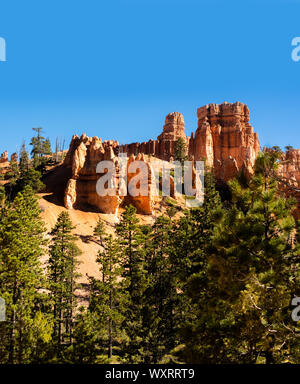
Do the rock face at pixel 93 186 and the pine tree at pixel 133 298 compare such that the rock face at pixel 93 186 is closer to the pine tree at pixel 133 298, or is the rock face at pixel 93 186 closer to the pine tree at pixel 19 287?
the pine tree at pixel 133 298

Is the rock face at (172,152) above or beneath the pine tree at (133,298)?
above

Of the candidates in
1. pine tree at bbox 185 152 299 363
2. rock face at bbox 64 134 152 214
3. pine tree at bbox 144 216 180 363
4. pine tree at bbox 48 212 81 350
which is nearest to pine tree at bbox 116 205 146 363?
pine tree at bbox 144 216 180 363

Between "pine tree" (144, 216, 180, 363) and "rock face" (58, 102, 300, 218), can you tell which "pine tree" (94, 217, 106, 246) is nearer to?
"rock face" (58, 102, 300, 218)

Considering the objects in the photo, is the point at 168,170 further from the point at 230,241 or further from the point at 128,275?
the point at 230,241

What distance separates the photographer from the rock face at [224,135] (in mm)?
97312

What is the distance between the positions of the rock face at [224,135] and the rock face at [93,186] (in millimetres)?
40031

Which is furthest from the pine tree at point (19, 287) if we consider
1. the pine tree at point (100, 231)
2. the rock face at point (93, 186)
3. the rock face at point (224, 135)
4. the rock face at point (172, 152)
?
the rock face at point (224, 135)

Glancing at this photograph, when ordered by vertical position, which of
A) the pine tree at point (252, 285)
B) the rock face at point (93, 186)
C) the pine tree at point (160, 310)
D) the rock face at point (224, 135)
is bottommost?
the pine tree at point (160, 310)

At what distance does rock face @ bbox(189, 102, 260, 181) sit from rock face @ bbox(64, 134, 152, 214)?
40031mm

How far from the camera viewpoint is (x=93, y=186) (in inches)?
2218

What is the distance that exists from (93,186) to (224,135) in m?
58.1

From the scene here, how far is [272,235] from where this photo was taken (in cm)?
1134

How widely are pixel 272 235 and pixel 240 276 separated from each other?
192 centimetres
